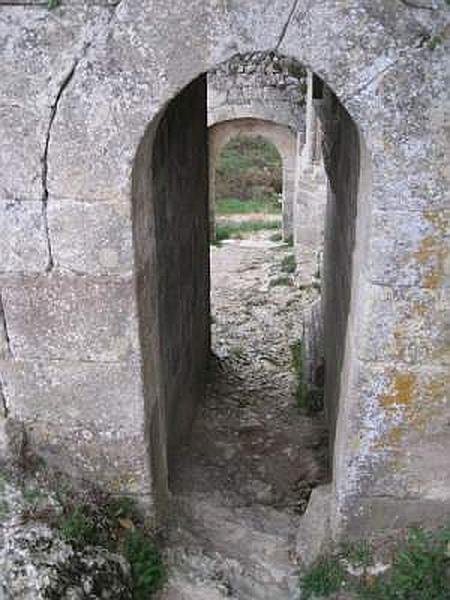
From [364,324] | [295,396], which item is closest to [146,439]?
[364,324]

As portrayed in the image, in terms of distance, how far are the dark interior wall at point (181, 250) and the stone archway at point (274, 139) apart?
6342mm

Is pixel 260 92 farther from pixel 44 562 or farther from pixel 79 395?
pixel 44 562

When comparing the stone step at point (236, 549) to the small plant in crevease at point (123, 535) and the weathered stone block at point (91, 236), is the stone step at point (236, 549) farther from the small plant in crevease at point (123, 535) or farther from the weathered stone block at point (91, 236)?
the weathered stone block at point (91, 236)

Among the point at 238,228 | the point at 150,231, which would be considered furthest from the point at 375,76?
the point at 238,228

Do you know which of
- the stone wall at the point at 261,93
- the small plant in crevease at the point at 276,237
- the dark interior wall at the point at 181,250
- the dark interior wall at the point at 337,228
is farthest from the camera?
the small plant in crevease at the point at 276,237

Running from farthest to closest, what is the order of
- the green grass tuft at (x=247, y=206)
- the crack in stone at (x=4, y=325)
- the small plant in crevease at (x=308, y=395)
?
the green grass tuft at (x=247, y=206) → the small plant in crevease at (x=308, y=395) → the crack in stone at (x=4, y=325)

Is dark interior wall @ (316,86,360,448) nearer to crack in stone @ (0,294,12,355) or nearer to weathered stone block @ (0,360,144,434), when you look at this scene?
weathered stone block @ (0,360,144,434)

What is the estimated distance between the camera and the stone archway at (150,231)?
230 centimetres

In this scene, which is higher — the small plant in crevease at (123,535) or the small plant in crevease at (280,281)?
the small plant in crevease at (280,281)

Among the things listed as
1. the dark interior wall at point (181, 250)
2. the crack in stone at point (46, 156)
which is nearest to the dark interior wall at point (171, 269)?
the dark interior wall at point (181, 250)

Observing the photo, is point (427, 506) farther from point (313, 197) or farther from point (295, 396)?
point (313, 197)

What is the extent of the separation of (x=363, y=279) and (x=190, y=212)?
2.43 m

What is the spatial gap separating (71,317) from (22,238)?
1.34 ft

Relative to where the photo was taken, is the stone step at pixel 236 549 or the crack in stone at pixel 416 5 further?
the stone step at pixel 236 549
